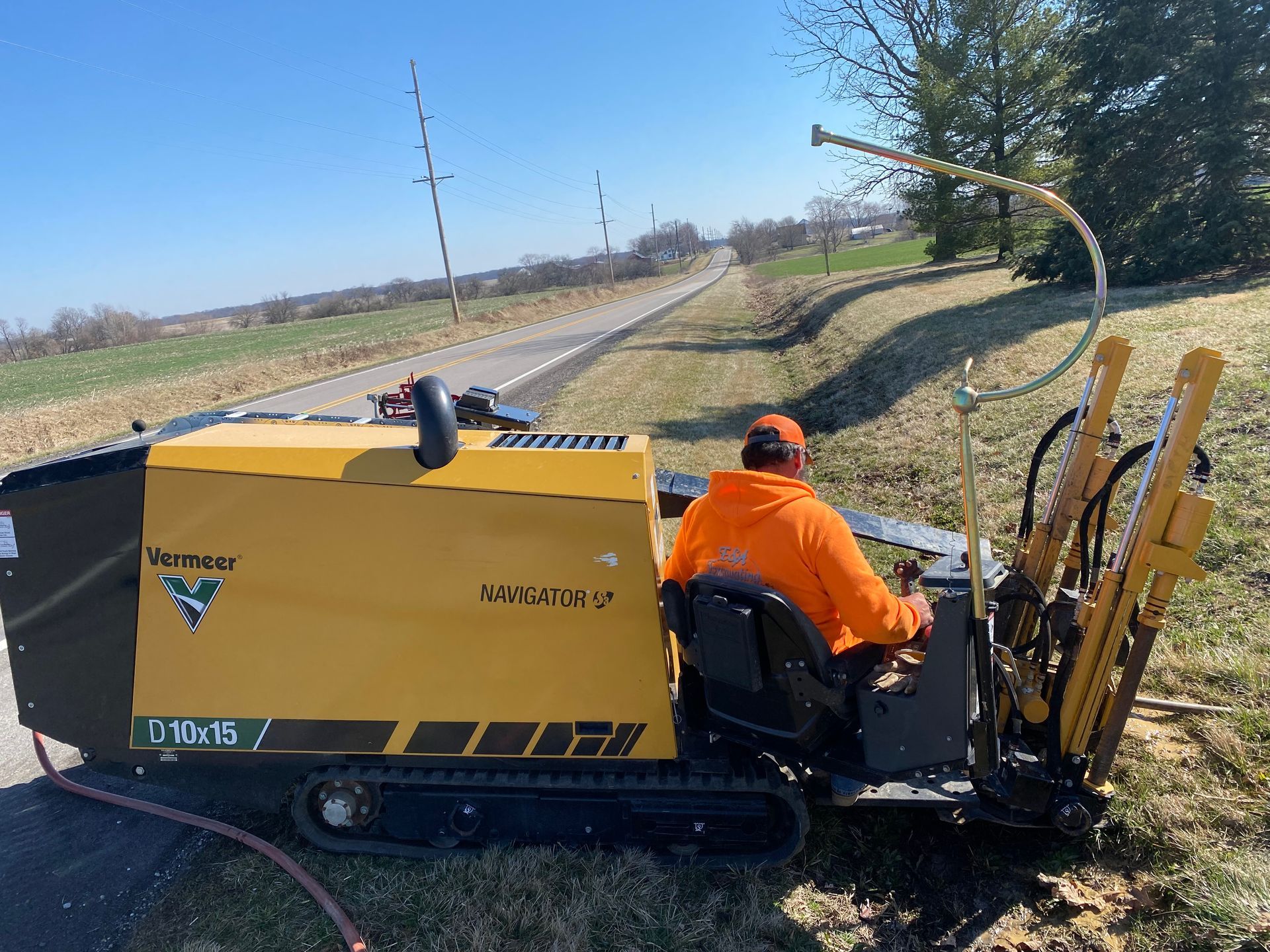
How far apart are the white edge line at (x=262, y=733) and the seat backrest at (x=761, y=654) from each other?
1.75 metres

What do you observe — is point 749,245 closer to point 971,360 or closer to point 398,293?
point 398,293

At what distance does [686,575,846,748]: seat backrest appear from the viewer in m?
2.59

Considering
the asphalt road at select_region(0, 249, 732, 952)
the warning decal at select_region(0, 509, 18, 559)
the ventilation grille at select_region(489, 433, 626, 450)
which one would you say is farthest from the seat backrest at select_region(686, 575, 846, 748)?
the warning decal at select_region(0, 509, 18, 559)

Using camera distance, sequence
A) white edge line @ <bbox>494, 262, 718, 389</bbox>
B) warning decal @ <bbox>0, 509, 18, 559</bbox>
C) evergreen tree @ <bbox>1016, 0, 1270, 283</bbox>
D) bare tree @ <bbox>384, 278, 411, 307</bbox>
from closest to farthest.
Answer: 1. warning decal @ <bbox>0, 509, 18, 559</bbox>
2. evergreen tree @ <bbox>1016, 0, 1270, 283</bbox>
3. white edge line @ <bbox>494, 262, 718, 389</bbox>
4. bare tree @ <bbox>384, 278, 411, 307</bbox>

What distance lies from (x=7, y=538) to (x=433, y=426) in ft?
5.85

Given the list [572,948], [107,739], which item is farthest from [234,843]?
[572,948]

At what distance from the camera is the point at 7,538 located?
9.64 feet

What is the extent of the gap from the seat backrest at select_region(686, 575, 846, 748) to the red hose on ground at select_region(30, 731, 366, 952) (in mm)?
1675

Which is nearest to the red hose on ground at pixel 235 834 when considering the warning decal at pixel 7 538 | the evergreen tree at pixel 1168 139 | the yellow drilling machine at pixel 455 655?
the yellow drilling machine at pixel 455 655

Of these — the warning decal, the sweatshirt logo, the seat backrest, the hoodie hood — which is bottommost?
the seat backrest

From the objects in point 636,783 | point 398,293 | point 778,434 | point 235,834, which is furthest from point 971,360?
point 398,293

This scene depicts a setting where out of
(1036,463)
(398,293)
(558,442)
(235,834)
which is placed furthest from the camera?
(398,293)

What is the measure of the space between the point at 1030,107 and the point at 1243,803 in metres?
27.8

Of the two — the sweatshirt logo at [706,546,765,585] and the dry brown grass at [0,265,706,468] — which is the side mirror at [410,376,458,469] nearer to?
the sweatshirt logo at [706,546,765,585]
